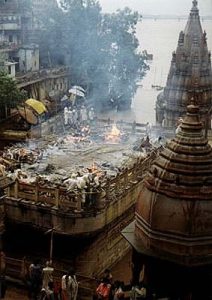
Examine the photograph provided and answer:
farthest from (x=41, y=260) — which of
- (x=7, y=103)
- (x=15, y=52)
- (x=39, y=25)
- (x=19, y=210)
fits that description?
(x=39, y=25)

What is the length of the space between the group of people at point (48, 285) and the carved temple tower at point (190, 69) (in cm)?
1326

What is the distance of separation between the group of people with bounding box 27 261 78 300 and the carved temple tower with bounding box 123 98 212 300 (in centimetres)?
326

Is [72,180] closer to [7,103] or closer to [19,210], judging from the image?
[19,210]

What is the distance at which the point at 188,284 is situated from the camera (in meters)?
7.61

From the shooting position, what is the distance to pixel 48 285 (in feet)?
36.4

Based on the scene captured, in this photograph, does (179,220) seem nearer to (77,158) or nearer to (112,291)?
(112,291)

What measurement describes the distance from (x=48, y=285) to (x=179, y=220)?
446 cm

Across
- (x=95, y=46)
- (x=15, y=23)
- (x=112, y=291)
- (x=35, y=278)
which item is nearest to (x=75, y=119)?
(x=35, y=278)

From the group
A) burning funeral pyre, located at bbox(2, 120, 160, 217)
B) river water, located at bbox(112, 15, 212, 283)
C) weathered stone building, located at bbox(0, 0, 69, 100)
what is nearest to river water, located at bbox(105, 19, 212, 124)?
river water, located at bbox(112, 15, 212, 283)

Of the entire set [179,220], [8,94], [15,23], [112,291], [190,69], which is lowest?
[112,291]

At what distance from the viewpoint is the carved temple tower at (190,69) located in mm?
23359

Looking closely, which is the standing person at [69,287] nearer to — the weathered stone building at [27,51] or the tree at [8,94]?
the tree at [8,94]

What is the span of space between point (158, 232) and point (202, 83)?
1642 cm

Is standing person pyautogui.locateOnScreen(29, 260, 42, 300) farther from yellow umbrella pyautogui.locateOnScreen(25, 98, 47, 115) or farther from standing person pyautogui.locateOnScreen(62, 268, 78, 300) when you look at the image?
yellow umbrella pyautogui.locateOnScreen(25, 98, 47, 115)
